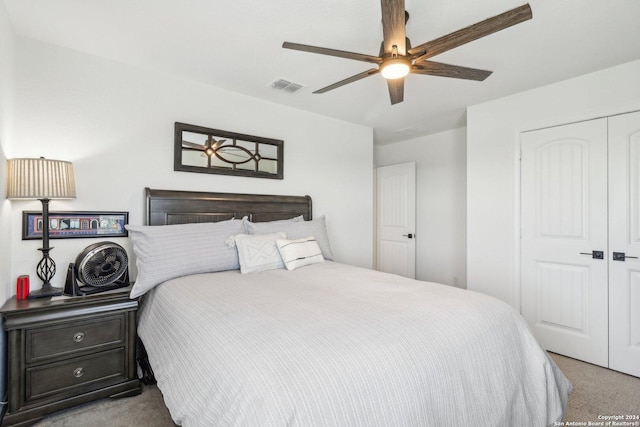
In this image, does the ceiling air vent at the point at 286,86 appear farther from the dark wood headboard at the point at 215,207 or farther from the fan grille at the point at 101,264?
the fan grille at the point at 101,264

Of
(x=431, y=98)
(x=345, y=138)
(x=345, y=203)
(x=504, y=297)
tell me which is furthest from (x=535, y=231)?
(x=345, y=138)

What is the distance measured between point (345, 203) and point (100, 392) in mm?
2966

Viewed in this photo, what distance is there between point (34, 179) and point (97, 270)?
2.23 ft

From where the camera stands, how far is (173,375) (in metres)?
1.38

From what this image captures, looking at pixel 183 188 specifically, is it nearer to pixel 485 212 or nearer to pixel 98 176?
pixel 98 176

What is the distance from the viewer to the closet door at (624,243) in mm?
2432

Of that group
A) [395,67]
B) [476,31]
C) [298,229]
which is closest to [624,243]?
[476,31]

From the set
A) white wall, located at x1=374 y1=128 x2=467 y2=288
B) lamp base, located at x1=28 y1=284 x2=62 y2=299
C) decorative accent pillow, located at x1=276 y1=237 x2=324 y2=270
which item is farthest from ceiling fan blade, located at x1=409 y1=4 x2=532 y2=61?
white wall, located at x1=374 y1=128 x2=467 y2=288

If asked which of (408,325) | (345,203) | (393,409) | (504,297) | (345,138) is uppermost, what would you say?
(345,138)

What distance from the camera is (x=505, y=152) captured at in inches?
123

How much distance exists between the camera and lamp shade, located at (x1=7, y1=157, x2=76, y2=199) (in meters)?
1.91

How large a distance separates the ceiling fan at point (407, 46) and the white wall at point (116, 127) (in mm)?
1565

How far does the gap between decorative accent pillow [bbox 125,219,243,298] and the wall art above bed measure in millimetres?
721

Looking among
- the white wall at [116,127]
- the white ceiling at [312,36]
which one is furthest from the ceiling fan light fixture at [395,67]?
the white wall at [116,127]
